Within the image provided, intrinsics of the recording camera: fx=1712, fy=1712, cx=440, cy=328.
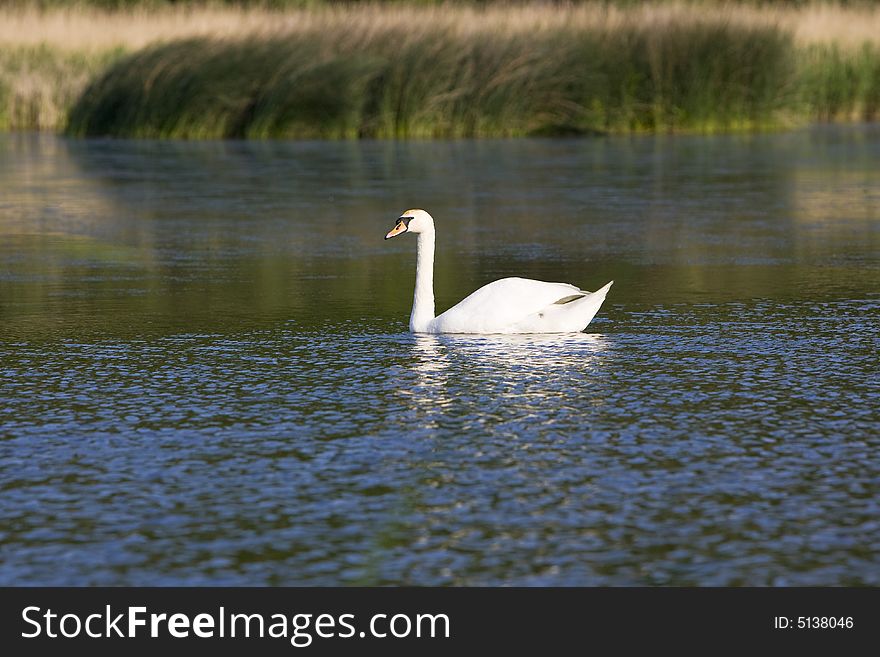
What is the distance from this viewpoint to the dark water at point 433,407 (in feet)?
16.1

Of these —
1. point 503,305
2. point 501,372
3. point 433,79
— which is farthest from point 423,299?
point 433,79

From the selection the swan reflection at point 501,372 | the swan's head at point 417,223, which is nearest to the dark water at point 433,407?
the swan reflection at point 501,372

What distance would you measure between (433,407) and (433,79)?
1942 cm

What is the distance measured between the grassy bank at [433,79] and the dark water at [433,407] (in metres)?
11.4

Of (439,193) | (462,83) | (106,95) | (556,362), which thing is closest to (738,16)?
(462,83)

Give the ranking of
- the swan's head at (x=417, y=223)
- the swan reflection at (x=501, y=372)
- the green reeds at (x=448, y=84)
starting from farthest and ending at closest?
the green reeds at (x=448, y=84)
the swan's head at (x=417, y=223)
the swan reflection at (x=501, y=372)

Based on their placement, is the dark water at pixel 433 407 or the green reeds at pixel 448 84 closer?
the dark water at pixel 433 407

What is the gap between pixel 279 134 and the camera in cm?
2638

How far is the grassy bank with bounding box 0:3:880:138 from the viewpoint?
2600 cm

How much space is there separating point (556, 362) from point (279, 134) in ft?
62.4

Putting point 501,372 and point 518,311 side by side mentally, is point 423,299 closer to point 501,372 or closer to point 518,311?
point 518,311

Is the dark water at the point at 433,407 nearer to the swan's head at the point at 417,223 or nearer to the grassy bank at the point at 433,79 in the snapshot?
the swan's head at the point at 417,223
